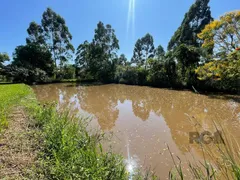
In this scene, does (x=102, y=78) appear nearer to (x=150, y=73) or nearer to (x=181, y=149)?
(x=150, y=73)

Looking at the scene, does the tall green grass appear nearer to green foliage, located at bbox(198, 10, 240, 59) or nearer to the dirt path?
the dirt path

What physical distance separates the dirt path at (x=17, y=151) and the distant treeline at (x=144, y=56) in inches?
405

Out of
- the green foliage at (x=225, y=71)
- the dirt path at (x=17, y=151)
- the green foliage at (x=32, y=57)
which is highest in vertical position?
the green foliage at (x=32, y=57)

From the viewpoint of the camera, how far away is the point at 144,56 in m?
30.7

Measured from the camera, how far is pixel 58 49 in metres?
25.6

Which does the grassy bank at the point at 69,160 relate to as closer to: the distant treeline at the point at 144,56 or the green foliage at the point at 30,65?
the distant treeline at the point at 144,56

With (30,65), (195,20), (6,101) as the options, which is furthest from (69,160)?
(30,65)

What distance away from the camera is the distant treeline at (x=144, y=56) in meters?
11.2

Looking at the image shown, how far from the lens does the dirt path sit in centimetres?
199

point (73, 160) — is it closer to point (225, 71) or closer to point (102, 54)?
point (225, 71)

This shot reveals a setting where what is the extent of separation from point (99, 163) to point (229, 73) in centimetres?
1093

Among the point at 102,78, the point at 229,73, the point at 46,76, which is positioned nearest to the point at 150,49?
the point at 102,78

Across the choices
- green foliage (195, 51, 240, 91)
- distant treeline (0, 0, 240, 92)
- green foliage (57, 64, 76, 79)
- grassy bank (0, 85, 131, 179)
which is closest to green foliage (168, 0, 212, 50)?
distant treeline (0, 0, 240, 92)

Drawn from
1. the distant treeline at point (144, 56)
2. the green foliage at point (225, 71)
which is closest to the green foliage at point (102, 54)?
the distant treeline at point (144, 56)
